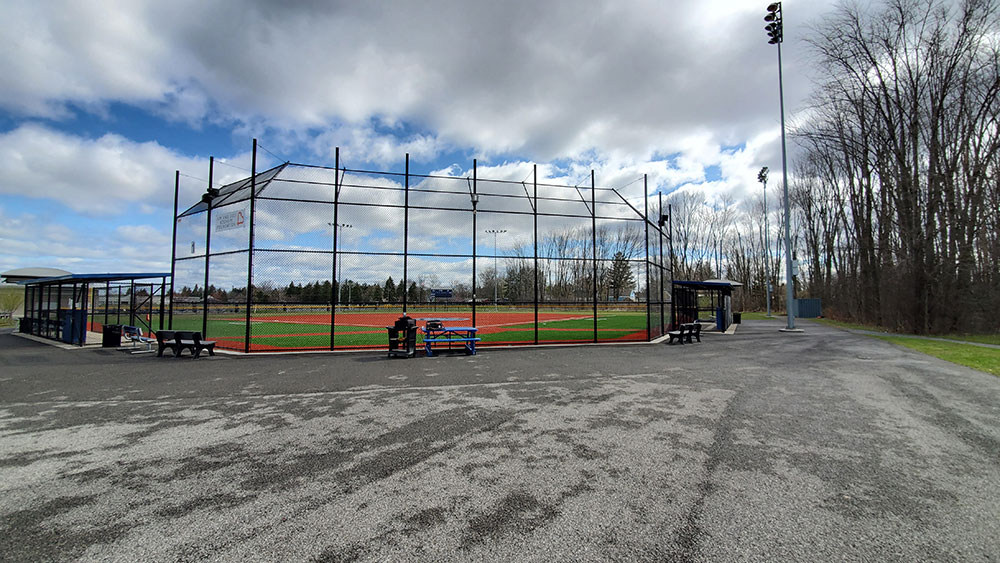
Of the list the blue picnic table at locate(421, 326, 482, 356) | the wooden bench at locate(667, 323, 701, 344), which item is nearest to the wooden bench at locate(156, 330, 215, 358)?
the blue picnic table at locate(421, 326, 482, 356)

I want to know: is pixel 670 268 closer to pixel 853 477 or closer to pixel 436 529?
pixel 853 477

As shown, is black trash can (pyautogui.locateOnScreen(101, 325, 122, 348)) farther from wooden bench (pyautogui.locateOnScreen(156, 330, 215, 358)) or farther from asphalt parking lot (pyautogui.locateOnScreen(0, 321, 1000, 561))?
asphalt parking lot (pyautogui.locateOnScreen(0, 321, 1000, 561))

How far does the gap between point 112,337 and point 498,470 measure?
16.0 metres

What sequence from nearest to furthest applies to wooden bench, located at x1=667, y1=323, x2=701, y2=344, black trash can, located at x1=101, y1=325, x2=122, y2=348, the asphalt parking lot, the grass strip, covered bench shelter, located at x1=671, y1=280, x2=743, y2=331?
the asphalt parking lot < the grass strip < black trash can, located at x1=101, y1=325, x2=122, y2=348 < wooden bench, located at x1=667, y1=323, x2=701, y2=344 < covered bench shelter, located at x1=671, y1=280, x2=743, y2=331

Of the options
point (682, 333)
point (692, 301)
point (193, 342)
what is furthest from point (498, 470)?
point (692, 301)

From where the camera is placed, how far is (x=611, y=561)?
2.46 metres

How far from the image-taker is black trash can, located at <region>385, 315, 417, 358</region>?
11.1m

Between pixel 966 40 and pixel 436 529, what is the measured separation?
2980 cm

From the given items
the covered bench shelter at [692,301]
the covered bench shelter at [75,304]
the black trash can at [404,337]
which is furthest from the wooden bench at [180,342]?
the covered bench shelter at [692,301]

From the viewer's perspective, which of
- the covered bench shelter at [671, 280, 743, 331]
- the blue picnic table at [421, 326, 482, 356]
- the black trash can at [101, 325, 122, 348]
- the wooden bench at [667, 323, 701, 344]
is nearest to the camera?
the blue picnic table at [421, 326, 482, 356]

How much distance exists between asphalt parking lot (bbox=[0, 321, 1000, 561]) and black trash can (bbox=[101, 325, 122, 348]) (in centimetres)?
751

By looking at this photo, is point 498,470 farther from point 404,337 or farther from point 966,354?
point 966,354

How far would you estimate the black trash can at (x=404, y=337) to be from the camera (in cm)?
1105

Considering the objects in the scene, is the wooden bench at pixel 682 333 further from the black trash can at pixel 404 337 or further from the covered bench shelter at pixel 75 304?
the covered bench shelter at pixel 75 304
